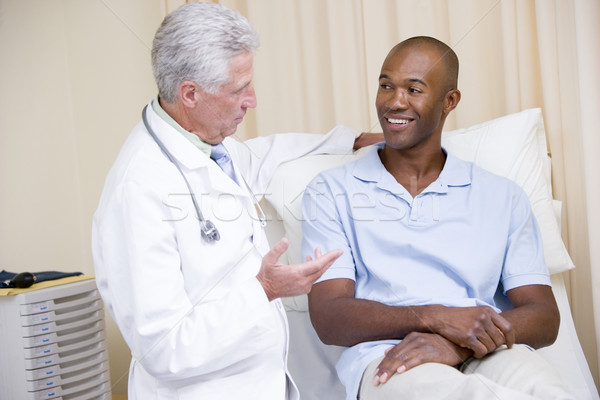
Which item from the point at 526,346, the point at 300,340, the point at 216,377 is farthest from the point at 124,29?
the point at 526,346

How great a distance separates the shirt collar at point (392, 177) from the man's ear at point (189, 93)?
573 mm

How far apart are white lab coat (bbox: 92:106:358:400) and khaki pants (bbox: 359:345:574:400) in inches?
7.9

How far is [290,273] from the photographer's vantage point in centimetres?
106

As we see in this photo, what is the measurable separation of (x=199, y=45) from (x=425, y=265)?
76cm

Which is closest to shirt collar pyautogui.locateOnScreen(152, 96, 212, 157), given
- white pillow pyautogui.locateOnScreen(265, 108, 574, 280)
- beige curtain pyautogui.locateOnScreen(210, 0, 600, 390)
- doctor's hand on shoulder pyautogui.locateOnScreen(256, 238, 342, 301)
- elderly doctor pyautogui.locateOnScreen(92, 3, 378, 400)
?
elderly doctor pyautogui.locateOnScreen(92, 3, 378, 400)

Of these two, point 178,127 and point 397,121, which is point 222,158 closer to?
point 178,127

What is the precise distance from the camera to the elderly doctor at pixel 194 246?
39.6 inches

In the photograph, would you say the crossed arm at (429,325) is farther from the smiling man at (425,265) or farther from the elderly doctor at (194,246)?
the elderly doctor at (194,246)

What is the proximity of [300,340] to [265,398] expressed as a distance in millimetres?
559

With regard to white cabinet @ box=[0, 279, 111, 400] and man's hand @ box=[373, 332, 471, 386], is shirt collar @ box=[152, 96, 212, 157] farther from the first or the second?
white cabinet @ box=[0, 279, 111, 400]

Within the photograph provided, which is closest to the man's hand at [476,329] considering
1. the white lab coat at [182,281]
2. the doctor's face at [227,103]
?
the white lab coat at [182,281]

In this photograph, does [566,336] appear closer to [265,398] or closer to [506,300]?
[506,300]

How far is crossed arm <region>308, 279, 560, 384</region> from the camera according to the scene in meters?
1.26

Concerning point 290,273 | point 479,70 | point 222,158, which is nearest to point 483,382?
point 290,273
